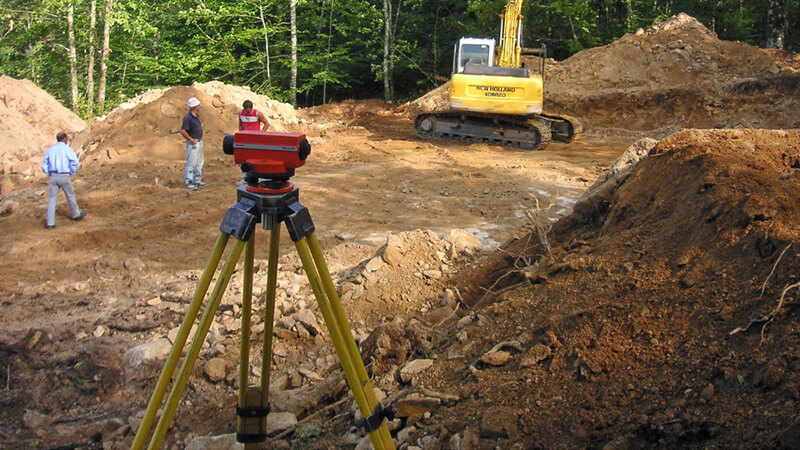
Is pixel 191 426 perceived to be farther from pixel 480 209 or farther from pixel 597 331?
pixel 480 209

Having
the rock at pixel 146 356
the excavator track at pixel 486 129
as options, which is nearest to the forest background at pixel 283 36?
the excavator track at pixel 486 129

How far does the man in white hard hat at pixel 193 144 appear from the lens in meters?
10.6

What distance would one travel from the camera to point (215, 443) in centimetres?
340

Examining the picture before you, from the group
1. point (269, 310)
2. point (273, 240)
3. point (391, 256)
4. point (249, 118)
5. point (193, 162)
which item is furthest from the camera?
point (193, 162)

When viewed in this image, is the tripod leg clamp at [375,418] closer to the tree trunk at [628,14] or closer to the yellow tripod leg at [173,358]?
the yellow tripod leg at [173,358]

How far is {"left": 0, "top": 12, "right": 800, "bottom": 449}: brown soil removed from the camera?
8.42 ft

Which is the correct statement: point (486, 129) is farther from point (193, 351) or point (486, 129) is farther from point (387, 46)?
point (193, 351)

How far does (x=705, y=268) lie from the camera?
3119 millimetres

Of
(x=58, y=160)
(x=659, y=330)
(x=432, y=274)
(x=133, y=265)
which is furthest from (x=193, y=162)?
(x=659, y=330)

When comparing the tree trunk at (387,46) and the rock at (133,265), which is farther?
the tree trunk at (387,46)

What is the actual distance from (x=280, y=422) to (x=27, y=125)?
13.9 metres

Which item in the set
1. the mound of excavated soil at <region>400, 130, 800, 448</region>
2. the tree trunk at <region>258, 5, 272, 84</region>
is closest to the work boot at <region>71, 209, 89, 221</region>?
the mound of excavated soil at <region>400, 130, 800, 448</region>

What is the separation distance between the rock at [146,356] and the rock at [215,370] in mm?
470

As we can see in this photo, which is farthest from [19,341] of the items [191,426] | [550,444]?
[550,444]
